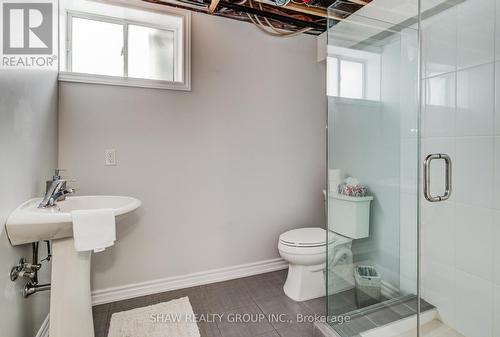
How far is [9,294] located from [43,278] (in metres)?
0.49

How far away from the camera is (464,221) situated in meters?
1.58

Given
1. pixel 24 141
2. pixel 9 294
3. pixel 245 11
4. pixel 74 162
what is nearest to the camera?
pixel 9 294

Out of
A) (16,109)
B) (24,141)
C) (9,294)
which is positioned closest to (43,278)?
(9,294)

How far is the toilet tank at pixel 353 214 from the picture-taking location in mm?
1930

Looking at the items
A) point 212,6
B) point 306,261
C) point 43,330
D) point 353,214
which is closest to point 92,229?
point 43,330

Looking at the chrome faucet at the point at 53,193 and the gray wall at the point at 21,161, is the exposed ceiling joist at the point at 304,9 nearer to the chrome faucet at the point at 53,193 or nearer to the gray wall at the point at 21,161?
the gray wall at the point at 21,161

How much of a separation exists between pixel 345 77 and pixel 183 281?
203 centimetres

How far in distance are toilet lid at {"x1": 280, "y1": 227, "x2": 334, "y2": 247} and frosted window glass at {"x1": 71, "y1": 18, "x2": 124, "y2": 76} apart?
1.83 m

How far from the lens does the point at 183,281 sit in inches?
86.0

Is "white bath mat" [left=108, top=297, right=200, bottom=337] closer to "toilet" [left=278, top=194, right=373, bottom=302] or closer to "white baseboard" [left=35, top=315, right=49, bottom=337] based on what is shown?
"white baseboard" [left=35, top=315, right=49, bottom=337]

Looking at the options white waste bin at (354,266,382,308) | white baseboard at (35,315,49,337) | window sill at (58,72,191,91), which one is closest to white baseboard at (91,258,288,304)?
white baseboard at (35,315,49,337)

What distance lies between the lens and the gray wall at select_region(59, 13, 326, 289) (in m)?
1.96

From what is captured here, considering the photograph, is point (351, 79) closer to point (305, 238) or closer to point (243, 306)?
point (305, 238)

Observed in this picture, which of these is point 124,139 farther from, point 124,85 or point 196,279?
point 196,279
